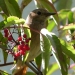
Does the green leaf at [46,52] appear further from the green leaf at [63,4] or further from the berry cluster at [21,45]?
the green leaf at [63,4]

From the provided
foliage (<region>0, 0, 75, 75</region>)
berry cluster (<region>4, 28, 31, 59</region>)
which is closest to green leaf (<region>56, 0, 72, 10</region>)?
foliage (<region>0, 0, 75, 75</region>)

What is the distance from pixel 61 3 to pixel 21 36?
579 mm

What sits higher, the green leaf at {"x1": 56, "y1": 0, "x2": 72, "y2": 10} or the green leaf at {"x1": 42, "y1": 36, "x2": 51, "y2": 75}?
the green leaf at {"x1": 56, "y1": 0, "x2": 72, "y2": 10}

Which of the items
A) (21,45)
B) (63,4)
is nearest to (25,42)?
(21,45)

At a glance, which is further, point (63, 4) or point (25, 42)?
point (63, 4)

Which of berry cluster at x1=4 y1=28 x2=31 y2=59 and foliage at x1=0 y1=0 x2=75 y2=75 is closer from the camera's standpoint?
foliage at x1=0 y1=0 x2=75 y2=75

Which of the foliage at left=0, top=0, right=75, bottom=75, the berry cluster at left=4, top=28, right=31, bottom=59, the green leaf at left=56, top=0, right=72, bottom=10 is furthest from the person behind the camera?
the green leaf at left=56, top=0, right=72, bottom=10

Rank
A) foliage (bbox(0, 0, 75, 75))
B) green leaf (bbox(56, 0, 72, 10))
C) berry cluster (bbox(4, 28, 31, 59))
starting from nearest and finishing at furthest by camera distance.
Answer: foliage (bbox(0, 0, 75, 75)) < berry cluster (bbox(4, 28, 31, 59)) < green leaf (bbox(56, 0, 72, 10))

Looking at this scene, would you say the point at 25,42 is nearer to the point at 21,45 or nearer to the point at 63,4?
the point at 21,45

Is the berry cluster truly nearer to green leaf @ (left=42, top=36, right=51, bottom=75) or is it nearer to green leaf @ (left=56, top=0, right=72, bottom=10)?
green leaf @ (left=42, top=36, right=51, bottom=75)

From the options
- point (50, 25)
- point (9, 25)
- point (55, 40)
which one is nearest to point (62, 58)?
point (55, 40)

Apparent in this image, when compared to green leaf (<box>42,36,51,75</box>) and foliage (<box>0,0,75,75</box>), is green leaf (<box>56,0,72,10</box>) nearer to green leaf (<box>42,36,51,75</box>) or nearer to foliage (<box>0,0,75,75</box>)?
foliage (<box>0,0,75,75</box>)

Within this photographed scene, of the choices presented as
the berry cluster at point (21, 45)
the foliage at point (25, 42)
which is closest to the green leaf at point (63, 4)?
the foliage at point (25, 42)

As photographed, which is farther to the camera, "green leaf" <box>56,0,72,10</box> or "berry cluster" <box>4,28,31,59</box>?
"green leaf" <box>56,0,72,10</box>
